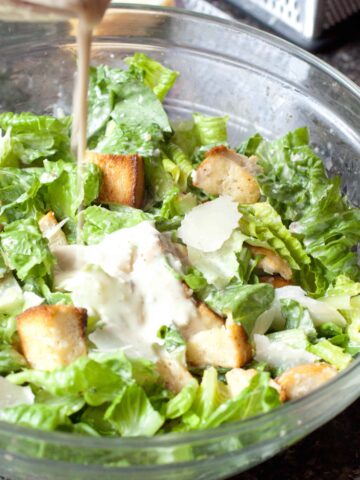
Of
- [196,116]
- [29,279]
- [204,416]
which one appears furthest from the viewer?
[196,116]

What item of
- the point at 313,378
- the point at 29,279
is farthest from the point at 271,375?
the point at 29,279

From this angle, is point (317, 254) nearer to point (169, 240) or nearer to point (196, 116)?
point (169, 240)

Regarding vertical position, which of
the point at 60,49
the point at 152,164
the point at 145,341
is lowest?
the point at 145,341

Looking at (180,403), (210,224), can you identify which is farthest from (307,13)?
(180,403)

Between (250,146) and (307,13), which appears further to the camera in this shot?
(307,13)

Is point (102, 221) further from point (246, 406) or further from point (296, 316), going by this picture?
point (246, 406)
